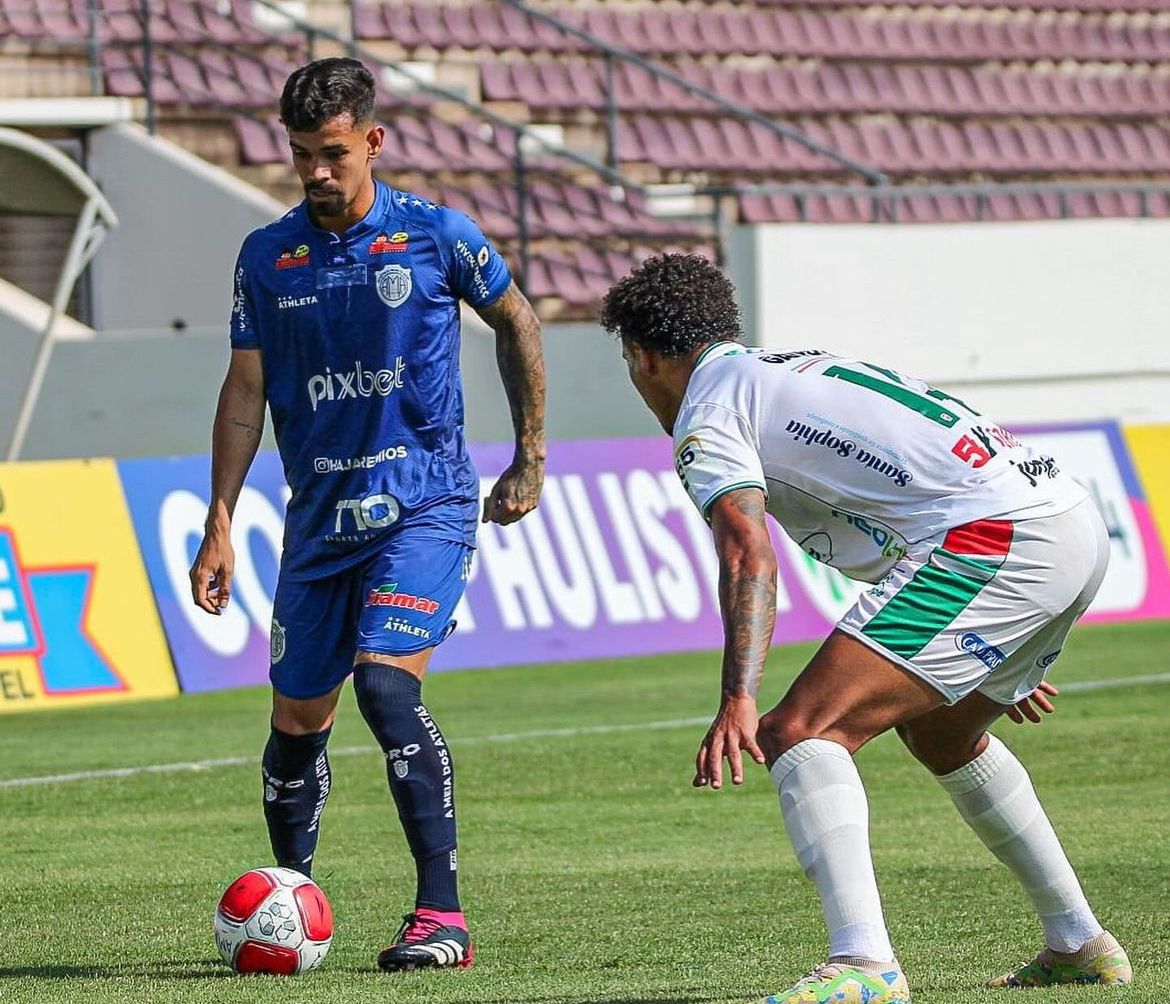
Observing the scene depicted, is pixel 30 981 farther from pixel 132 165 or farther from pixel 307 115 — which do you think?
pixel 132 165

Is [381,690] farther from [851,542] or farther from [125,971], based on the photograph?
[851,542]

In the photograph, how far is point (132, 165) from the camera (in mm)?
19344

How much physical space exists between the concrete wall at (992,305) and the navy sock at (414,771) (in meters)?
13.9

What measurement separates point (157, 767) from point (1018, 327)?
42.0 feet

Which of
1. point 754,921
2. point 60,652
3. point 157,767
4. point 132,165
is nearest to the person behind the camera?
point 754,921

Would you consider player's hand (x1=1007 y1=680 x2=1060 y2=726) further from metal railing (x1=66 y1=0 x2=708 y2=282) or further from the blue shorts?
metal railing (x1=66 y1=0 x2=708 y2=282)

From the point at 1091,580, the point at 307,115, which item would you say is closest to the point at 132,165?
the point at 307,115

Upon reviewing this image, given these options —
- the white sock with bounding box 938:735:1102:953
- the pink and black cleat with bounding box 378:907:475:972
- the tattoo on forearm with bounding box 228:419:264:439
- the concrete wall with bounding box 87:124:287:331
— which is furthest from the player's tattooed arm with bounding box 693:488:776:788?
the concrete wall with bounding box 87:124:287:331

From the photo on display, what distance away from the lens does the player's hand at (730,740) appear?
4.87 meters

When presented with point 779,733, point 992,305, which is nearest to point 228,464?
point 779,733

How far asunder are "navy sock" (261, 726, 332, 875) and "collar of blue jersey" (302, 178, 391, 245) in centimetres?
137

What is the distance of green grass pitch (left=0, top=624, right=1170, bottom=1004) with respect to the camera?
597 centimetres

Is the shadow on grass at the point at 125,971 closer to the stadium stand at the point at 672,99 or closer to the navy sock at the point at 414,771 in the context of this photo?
the navy sock at the point at 414,771

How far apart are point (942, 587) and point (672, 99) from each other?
18.4 meters
